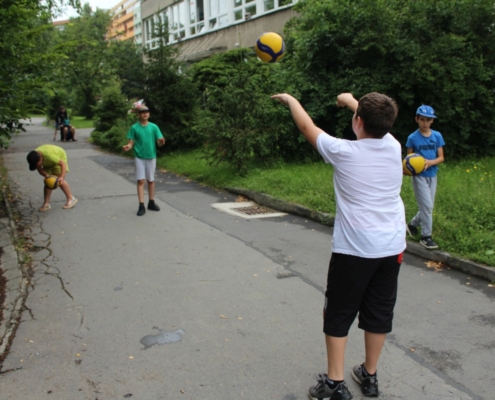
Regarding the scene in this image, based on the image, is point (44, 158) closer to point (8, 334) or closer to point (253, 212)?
point (253, 212)

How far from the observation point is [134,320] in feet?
15.2

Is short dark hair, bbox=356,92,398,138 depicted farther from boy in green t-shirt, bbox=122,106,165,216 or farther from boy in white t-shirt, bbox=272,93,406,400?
boy in green t-shirt, bbox=122,106,165,216

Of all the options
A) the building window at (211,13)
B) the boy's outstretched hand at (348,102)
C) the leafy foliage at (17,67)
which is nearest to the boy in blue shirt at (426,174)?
the boy's outstretched hand at (348,102)

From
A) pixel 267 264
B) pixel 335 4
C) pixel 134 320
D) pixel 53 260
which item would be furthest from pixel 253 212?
pixel 335 4

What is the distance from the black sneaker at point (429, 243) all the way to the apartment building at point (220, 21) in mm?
14790

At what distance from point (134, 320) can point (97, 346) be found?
544mm

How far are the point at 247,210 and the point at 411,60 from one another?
533 cm

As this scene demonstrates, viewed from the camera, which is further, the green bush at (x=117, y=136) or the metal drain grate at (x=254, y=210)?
the green bush at (x=117, y=136)

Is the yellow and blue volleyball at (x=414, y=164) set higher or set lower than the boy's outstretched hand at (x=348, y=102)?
lower

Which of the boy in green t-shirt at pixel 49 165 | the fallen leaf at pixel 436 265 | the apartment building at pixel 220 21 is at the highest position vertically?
the apartment building at pixel 220 21

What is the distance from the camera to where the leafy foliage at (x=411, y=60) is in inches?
446

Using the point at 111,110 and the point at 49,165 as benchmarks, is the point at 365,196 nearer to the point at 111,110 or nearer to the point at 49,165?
the point at 49,165

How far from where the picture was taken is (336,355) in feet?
10.5

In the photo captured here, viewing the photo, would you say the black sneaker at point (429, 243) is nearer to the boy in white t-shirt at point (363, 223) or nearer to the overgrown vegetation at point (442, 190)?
the overgrown vegetation at point (442, 190)
